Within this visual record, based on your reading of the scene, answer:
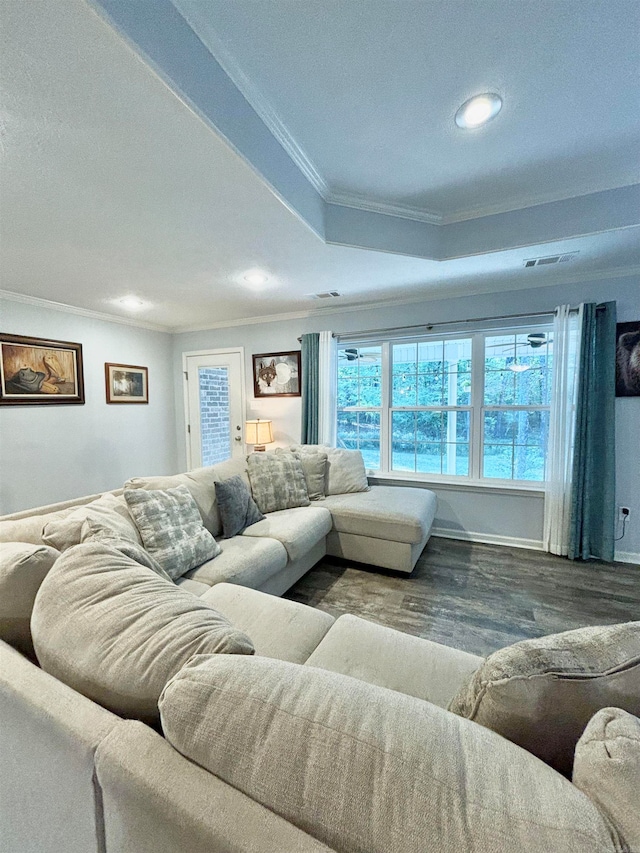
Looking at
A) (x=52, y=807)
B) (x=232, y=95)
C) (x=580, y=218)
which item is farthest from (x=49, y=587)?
(x=580, y=218)

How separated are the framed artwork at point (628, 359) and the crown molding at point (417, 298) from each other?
0.44m

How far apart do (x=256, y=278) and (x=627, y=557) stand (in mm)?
3890

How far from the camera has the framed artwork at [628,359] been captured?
2703 millimetres

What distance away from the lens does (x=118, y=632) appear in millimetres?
770

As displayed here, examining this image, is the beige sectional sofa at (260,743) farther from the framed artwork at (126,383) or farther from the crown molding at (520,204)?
the framed artwork at (126,383)

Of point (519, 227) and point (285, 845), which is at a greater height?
point (519, 227)

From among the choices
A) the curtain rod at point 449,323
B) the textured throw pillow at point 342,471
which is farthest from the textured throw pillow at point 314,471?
the curtain rod at point 449,323

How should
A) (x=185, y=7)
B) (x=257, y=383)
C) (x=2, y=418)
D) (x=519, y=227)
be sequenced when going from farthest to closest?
(x=257, y=383), (x=2, y=418), (x=519, y=227), (x=185, y=7)

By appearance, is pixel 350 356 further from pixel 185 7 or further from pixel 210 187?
pixel 185 7

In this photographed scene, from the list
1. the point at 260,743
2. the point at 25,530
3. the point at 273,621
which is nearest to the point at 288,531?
the point at 273,621

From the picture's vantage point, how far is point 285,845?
0.47 meters

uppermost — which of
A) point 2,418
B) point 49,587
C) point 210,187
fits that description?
point 210,187

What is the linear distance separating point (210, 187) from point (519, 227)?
1.93 metres

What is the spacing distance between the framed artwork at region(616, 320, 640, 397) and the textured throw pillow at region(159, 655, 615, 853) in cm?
321
